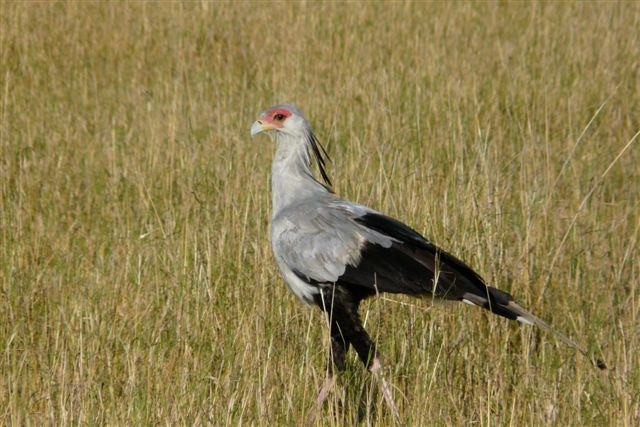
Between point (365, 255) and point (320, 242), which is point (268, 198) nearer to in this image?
point (320, 242)

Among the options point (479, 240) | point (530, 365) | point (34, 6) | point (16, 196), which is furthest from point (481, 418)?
point (34, 6)

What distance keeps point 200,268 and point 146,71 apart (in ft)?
13.3

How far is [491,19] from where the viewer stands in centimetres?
943

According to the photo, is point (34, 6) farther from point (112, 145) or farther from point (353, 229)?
point (353, 229)

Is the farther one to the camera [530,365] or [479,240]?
[479,240]

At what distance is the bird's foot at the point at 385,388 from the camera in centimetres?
367

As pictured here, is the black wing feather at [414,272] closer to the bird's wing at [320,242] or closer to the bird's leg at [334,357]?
the bird's wing at [320,242]

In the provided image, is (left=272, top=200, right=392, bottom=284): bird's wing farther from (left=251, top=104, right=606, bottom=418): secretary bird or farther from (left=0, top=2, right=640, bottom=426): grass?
(left=0, top=2, right=640, bottom=426): grass

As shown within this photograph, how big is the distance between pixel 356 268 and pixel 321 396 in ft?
1.63

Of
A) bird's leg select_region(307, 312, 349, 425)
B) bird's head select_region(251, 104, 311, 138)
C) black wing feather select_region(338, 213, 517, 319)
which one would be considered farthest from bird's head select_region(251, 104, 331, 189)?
bird's leg select_region(307, 312, 349, 425)

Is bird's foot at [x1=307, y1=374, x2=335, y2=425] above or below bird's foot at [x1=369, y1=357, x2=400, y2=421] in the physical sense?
below

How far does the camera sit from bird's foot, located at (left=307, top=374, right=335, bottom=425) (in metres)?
3.66

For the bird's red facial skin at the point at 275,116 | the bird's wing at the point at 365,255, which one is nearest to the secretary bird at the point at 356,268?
the bird's wing at the point at 365,255

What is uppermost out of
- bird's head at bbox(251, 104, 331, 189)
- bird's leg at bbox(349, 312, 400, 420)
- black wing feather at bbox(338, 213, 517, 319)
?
bird's head at bbox(251, 104, 331, 189)
